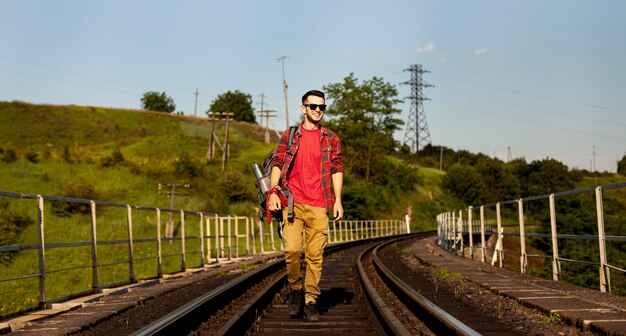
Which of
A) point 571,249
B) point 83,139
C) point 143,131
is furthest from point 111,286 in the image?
point 143,131

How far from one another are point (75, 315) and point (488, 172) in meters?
93.3

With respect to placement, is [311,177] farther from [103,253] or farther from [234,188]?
[234,188]

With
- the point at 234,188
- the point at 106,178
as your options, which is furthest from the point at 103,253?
the point at 106,178

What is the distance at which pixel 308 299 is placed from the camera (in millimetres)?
6254

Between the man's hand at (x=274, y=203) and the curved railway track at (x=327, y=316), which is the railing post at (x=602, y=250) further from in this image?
the man's hand at (x=274, y=203)

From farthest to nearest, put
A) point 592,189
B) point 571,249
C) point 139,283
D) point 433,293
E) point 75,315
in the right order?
point 571,249 < point 139,283 < point 433,293 < point 592,189 < point 75,315

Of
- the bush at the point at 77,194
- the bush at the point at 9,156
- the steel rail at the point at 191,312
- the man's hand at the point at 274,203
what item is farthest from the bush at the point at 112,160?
the man's hand at the point at 274,203

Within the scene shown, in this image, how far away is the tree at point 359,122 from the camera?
80.9m

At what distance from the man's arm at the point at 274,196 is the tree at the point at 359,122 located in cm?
7288

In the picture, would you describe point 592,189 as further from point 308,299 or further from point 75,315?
point 75,315

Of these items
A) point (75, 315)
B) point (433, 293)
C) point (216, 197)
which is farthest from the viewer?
point (216, 197)

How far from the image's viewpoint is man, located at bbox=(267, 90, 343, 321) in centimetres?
603

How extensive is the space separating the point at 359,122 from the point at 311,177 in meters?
76.4

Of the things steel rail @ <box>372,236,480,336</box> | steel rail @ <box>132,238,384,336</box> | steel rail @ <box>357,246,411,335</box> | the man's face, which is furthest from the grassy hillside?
the man's face
